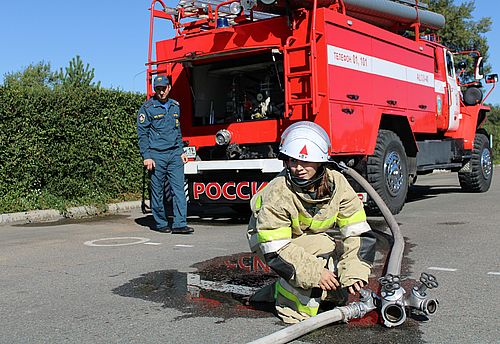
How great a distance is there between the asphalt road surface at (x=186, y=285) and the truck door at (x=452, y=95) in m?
3.65

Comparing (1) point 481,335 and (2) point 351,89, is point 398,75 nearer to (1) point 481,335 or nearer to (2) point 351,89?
(2) point 351,89

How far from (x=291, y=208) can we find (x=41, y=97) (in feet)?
27.1

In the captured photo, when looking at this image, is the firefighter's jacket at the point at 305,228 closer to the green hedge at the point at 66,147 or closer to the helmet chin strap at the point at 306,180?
the helmet chin strap at the point at 306,180

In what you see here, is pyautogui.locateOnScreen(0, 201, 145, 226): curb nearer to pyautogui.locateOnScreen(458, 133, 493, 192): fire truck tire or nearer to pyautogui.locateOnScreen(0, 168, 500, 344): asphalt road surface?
pyautogui.locateOnScreen(0, 168, 500, 344): asphalt road surface

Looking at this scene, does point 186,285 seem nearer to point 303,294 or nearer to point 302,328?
point 303,294

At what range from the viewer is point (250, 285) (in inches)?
194

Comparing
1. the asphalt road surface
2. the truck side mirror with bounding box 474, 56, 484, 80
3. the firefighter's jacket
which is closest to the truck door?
the truck side mirror with bounding box 474, 56, 484, 80

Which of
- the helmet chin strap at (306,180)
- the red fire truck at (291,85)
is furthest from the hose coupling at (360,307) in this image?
the red fire truck at (291,85)

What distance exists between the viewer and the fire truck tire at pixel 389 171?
351 inches

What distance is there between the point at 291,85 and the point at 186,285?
151 inches

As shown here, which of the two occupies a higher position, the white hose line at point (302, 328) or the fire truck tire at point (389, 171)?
the fire truck tire at point (389, 171)

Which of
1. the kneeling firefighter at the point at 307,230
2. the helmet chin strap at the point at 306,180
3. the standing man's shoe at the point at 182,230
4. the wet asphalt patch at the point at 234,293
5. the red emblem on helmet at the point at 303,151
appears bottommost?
the wet asphalt patch at the point at 234,293

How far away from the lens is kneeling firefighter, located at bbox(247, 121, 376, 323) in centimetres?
371

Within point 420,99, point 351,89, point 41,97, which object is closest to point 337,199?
point 351,89
